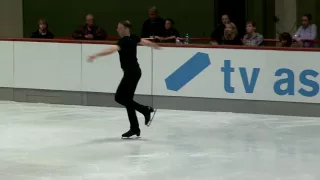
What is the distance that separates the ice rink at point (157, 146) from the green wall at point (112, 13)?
6357 mm

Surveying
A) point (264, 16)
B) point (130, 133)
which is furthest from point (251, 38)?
point (264, 16)

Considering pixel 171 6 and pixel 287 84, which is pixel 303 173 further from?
pixel 171 6

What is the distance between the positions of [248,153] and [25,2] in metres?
11.9

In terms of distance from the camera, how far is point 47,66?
41.7ft

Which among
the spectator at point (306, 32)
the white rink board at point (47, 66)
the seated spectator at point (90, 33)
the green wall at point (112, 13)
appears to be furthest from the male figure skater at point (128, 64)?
the green wall at point (112, 13)

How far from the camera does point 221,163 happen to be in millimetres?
8094

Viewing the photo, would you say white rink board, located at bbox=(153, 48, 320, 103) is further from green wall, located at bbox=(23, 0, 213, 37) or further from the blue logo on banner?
green wall, located at bbox=(23, 0, 213, 37)

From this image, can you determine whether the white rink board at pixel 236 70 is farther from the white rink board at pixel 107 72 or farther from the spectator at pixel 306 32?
the spectator at pixel 306 32

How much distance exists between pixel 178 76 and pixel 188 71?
191 mm

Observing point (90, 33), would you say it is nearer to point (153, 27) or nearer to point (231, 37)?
point (153, 27)

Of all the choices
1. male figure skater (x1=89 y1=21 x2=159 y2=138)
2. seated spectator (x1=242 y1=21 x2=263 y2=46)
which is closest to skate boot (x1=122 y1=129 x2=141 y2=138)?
male figure skater (x1=89 y1=21 x2=159 y2=138)

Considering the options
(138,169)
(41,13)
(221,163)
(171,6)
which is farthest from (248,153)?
(41,13)

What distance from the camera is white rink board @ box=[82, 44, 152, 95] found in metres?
12.2

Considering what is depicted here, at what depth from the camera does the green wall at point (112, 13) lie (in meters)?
18.0
